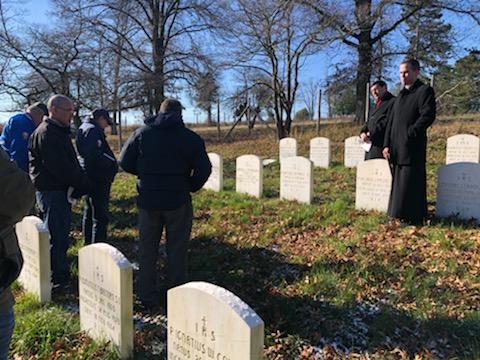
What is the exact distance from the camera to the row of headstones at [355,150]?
9.51 meters

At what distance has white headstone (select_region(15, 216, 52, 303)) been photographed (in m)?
4.27

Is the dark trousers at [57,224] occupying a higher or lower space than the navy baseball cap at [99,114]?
lower

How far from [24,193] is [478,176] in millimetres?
6007

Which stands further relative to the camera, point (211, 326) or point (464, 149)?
point (464, 149)

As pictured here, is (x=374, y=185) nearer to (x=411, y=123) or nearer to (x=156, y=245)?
(x=411, y=123)

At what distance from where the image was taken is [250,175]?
9062 mm

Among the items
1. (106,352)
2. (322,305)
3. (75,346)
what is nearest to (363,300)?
(322,305)

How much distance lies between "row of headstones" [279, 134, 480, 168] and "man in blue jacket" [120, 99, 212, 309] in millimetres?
4235

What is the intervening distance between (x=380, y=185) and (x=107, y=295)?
4698 millimetres

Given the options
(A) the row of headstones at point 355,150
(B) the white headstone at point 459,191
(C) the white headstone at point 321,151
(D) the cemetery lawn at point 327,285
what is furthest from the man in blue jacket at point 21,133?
(C) the white headstone at point 321,151

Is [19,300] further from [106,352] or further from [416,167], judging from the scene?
[416,167]

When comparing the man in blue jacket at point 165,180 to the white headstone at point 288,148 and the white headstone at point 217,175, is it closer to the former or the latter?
the white headstone at point 217,175

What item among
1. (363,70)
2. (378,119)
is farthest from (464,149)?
(363,70)

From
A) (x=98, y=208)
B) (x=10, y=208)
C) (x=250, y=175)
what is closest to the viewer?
(x=10, y=208)
